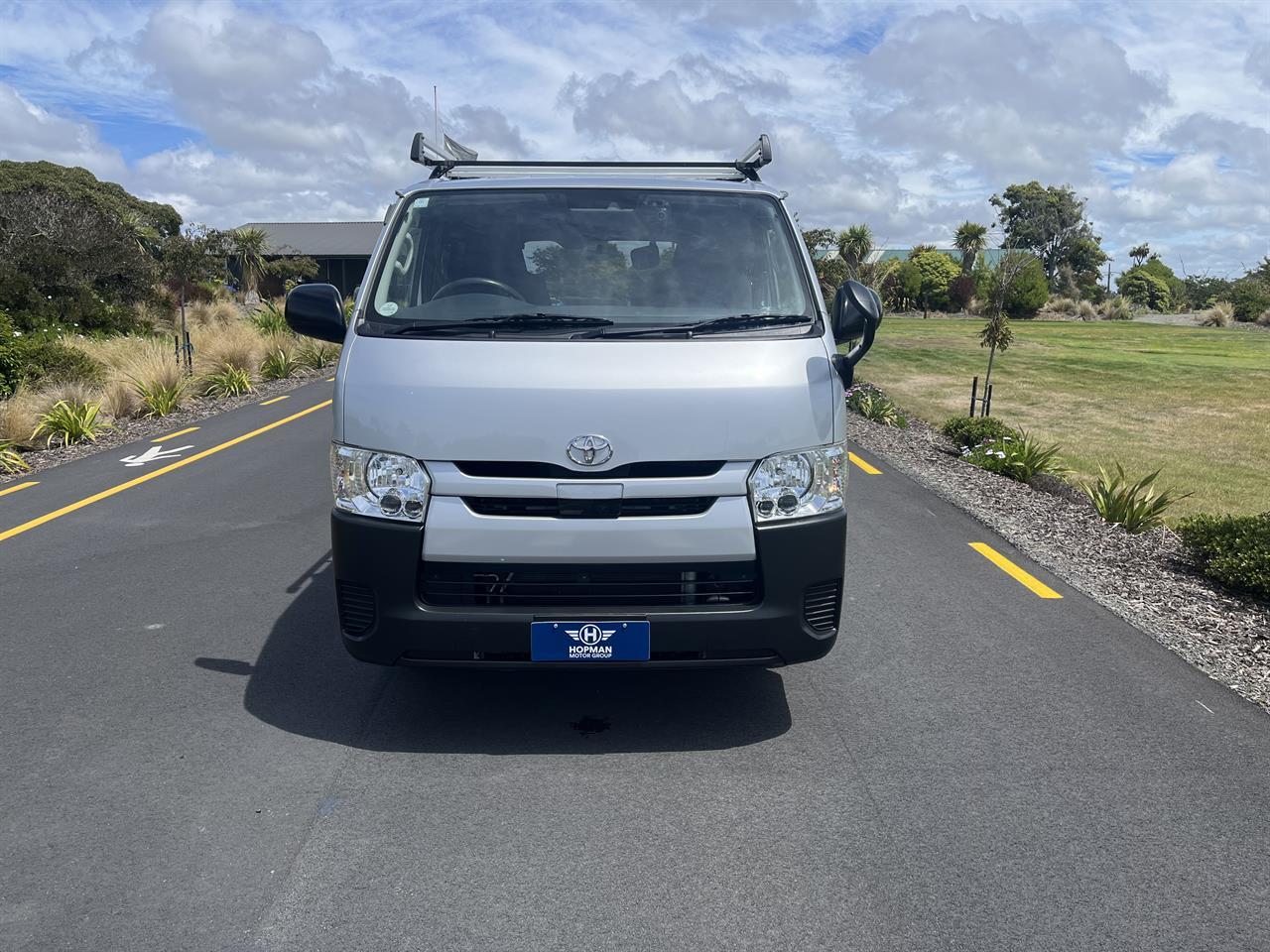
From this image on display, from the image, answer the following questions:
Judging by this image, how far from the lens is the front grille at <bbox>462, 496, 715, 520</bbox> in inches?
164

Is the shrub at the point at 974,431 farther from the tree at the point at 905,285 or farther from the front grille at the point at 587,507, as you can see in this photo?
the tree at the point at 905,285

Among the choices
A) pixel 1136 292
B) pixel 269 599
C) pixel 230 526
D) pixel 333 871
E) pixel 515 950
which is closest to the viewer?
pixel 515 950

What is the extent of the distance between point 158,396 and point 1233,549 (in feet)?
46.4

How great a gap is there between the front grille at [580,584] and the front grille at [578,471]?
0.34 metres

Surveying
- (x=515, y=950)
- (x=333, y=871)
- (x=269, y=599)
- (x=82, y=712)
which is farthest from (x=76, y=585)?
(x=515, y=950)

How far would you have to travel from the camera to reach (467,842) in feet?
12.2

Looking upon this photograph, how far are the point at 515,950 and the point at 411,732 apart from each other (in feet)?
5.39

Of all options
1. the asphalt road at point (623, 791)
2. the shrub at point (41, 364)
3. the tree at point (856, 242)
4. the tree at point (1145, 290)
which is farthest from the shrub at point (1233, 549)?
the tree at point (1145, 290)

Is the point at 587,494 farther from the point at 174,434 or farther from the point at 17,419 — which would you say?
the point at 174,434

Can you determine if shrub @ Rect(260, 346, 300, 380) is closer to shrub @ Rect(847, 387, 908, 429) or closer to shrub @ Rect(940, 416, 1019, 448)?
shrub @ Rect(847, 387, 908, 429)

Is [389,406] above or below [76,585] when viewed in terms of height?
above

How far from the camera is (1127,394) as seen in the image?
25.5 m

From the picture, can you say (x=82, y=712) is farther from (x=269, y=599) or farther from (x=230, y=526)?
(x=230, y=526)

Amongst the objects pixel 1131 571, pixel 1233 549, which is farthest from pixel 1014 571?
pixel 1233 549
